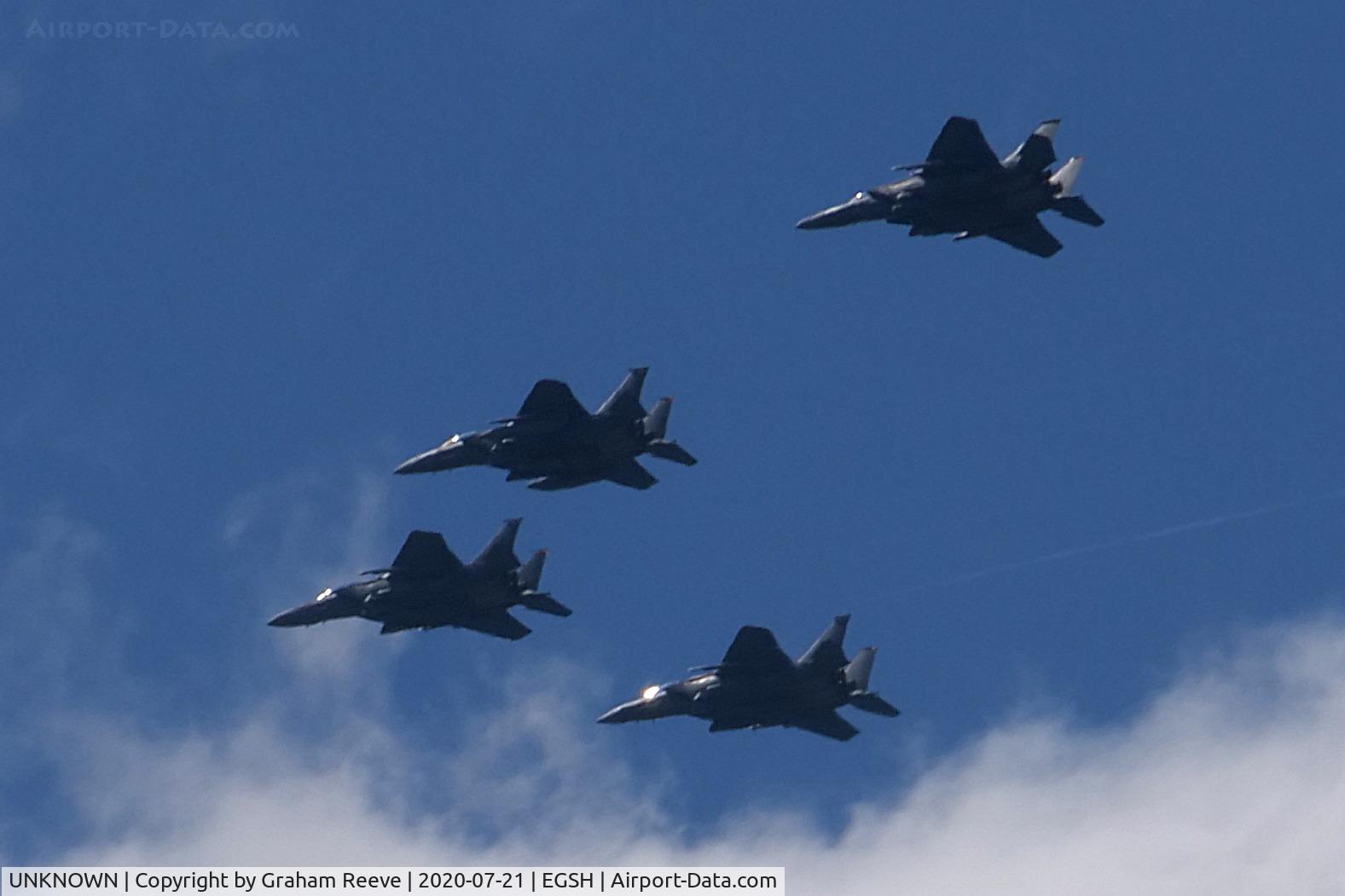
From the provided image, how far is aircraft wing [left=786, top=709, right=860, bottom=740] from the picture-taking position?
157500 millimetres

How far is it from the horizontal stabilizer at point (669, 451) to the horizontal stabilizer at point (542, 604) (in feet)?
34.8

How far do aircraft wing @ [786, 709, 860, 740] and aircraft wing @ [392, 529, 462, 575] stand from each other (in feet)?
60.0

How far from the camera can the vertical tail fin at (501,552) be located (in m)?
161

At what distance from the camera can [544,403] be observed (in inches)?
6142

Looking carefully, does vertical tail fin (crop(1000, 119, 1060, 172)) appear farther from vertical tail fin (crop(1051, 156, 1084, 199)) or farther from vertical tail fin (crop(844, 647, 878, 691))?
vertical tail fin (crop(844, 647, 878, 691))

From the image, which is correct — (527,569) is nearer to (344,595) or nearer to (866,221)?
(344,595)

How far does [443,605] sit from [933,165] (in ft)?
106

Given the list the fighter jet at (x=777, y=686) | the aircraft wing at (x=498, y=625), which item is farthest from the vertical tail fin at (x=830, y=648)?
the aircraft wing at (x=498, y=625)

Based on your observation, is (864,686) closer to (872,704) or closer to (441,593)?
(872,704)

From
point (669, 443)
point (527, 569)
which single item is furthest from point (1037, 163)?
point (527, 569)

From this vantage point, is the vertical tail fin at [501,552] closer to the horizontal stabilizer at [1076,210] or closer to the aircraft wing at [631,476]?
the aircraft wing at [631,476]

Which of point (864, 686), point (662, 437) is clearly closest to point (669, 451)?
point (662, 437)

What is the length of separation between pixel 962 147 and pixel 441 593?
109 ft

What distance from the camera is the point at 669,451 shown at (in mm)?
156625
